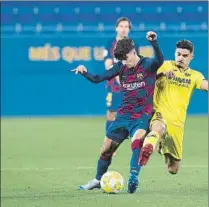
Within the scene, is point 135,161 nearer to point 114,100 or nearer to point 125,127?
point 125,127

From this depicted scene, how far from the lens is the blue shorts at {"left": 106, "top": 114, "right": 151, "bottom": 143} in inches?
332

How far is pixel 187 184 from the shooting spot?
29.5ft

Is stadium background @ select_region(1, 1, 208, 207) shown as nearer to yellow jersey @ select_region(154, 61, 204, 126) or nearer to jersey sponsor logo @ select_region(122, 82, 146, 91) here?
yellow jersey @ select_region(154, 61, 204, 126)

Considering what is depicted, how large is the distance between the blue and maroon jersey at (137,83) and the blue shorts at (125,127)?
52 mm

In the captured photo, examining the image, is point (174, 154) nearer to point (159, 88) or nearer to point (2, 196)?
point (159, 88)

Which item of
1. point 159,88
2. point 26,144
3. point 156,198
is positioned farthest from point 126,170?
point 26,144

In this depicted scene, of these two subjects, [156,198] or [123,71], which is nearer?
[156,198]

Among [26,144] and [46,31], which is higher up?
[46,31]

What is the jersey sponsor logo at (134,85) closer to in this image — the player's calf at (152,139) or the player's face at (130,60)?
the player's face at (130,60)

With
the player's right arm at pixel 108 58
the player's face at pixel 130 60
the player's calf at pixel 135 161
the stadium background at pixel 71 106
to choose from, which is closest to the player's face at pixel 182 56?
the player's face at pixel 130 60

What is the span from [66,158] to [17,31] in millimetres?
8417

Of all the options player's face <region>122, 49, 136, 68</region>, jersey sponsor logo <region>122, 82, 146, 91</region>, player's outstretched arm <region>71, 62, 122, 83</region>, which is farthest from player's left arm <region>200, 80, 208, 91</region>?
player's outstretched arm <region>71, 62, 122, 83</region>

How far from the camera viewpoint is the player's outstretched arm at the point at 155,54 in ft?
26.3

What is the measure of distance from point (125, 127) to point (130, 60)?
2.28ft
